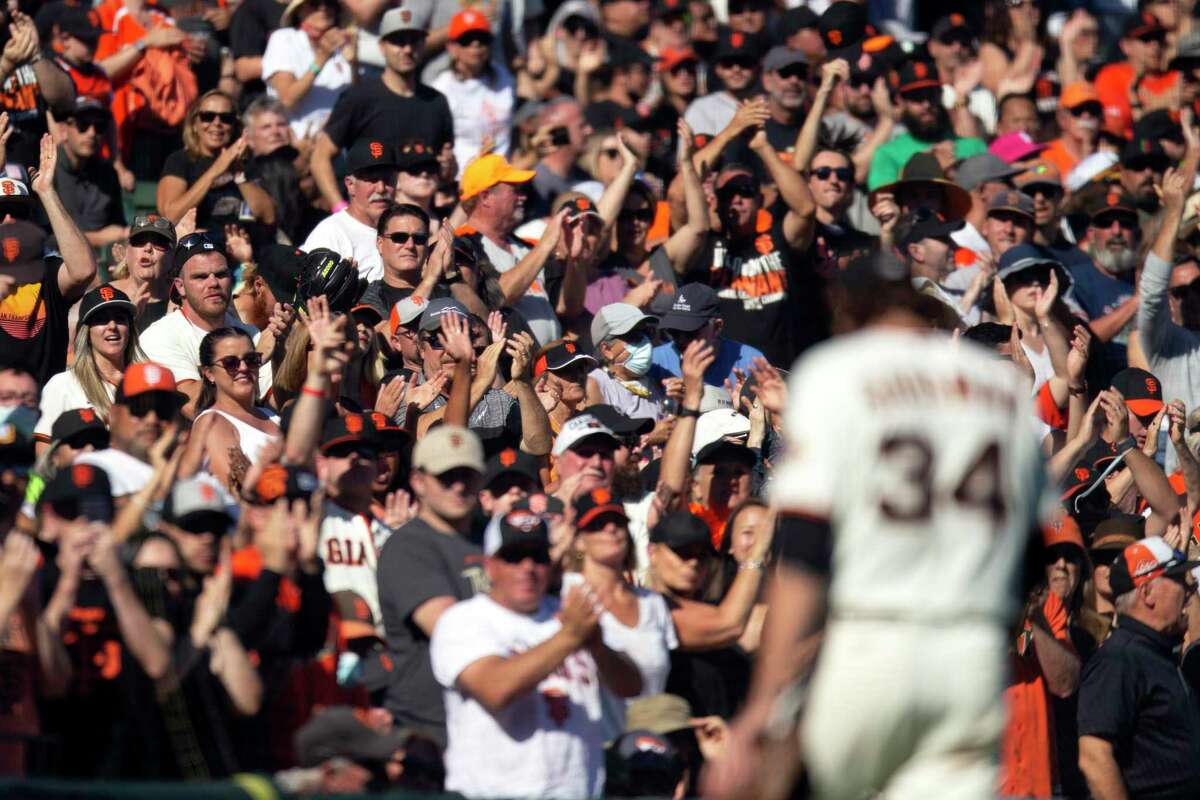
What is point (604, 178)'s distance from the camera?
1320cm

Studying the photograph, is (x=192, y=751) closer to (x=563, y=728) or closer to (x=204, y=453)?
(x=563, y=728)

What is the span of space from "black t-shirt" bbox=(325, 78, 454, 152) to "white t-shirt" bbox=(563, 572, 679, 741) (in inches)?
207

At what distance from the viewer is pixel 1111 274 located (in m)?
13.3

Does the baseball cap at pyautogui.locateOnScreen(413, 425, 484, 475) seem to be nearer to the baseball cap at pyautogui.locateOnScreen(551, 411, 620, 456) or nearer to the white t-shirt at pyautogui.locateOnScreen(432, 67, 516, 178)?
the baseball cap at pyautogui.locateOnScreen(551, 411, 620, 456)

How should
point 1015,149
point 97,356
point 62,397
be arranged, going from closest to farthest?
point 62,397 < point 97,356 < point 1015,149

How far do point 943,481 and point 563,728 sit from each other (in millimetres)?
2262

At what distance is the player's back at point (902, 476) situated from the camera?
4.96m

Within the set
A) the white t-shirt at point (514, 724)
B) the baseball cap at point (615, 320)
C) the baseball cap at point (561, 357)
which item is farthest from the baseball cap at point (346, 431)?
the baseball cap at point (615, 320)

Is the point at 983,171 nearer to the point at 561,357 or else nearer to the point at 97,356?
the point at 561,357

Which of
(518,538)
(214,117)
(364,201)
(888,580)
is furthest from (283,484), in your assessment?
(214,117)

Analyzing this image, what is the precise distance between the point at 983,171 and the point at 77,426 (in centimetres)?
737

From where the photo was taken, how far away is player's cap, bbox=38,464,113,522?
660 centimetres

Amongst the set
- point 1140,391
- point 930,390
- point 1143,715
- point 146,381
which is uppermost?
point 930,390

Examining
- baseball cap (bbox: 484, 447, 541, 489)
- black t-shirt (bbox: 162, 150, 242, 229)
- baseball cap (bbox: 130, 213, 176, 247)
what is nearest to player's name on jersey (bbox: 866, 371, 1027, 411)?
baseball cap (bbox: 484, 447, 541, 489)
